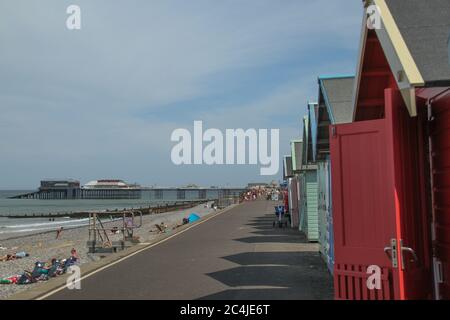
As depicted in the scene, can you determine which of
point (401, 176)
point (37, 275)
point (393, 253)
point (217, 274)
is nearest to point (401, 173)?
point (401, 176)

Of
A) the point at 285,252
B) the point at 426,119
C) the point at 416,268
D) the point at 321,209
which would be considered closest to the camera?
the point at 416,268

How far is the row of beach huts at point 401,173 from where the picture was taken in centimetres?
468

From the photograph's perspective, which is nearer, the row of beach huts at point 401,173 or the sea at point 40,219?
the row of beach huts at point 401,173

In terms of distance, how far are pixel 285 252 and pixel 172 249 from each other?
3.85 m

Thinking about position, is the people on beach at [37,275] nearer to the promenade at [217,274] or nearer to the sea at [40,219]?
the promenade at [217,274]

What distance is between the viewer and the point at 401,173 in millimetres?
4816

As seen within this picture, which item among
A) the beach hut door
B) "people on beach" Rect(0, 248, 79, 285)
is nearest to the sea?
"people on beach" Rect(0, 248, 79, 285)

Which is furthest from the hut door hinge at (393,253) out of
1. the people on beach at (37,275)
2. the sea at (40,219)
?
the sea at (40,219)

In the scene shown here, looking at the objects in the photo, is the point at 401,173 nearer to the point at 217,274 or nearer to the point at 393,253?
the point at 393,253

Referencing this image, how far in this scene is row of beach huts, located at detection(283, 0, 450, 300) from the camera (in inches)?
184

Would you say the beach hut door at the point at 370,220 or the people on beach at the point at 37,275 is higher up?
the beach hut door at the point at 370,220

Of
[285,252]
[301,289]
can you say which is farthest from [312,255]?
[301,289]

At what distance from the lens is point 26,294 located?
9.29 metres
